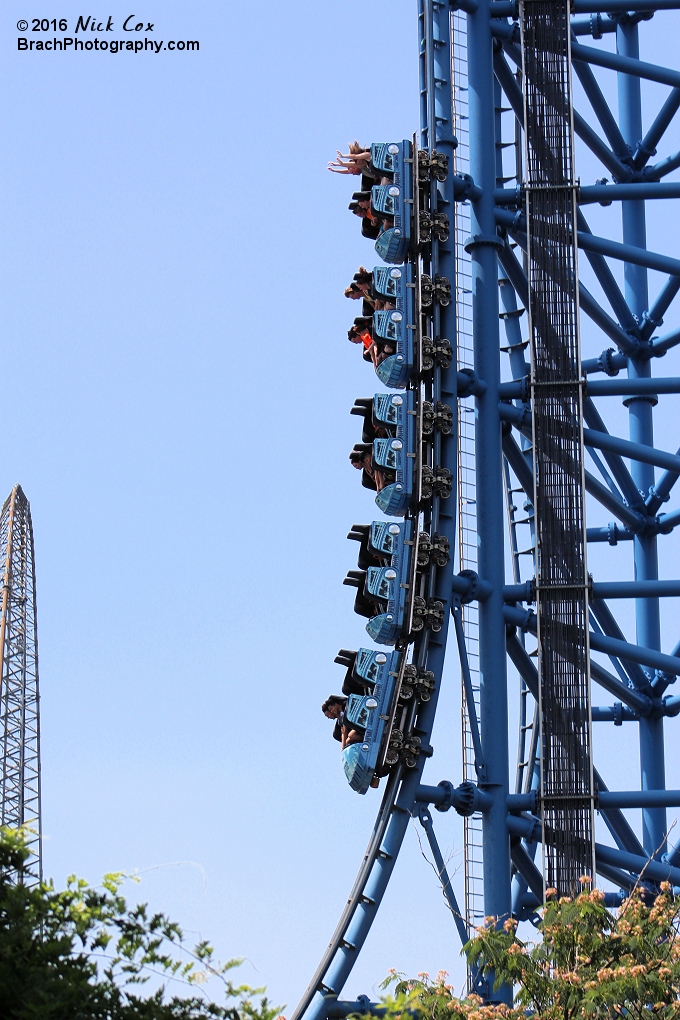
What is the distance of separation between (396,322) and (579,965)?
1171cm

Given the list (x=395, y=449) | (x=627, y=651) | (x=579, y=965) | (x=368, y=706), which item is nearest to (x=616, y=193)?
(x=395, y=449)

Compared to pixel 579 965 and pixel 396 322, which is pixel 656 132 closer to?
pixel 396 322

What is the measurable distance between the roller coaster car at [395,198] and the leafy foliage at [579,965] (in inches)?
464

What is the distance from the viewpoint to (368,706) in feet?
93.9

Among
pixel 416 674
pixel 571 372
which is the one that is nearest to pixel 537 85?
pixel 571 372

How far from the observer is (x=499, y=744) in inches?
1167

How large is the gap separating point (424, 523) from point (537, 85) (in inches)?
→ 286

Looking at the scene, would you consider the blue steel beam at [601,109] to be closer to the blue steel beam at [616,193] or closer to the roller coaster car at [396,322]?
the blue steel beam at [616,193]

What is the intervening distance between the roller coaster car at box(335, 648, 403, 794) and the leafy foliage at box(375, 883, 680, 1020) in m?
6.48

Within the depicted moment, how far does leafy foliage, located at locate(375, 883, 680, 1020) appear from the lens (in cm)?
1998

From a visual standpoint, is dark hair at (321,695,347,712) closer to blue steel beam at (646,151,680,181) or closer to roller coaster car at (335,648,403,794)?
roller coaster car at (335,648,403,794)

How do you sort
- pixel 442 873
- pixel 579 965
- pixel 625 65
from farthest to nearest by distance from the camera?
pixel 625 65 → pixel 442 873 → pixel 579 965

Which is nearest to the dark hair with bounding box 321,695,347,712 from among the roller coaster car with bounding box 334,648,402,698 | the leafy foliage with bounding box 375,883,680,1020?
the roller coaster car with bounding box 334,648,402,698

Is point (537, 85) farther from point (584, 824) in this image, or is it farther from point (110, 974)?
point (110, 974)
